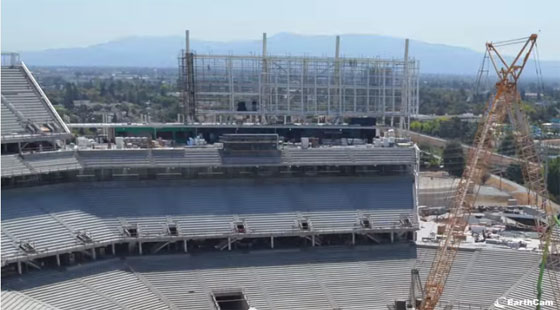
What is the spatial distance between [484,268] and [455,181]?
1424 inches

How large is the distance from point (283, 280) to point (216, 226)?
563 centimetres

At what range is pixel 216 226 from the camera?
41312 millimetres

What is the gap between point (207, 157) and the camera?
147 ft

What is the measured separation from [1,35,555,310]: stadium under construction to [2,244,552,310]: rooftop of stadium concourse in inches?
4.1

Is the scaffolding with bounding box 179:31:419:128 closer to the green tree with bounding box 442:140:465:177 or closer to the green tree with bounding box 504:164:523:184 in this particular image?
the green tree with bounding box 442:140:465:177

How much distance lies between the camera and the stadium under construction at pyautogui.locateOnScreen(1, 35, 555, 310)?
3653 centimetres

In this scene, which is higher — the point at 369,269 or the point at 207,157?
the point at 207,157

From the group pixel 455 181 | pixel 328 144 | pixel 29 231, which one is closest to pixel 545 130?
pixel 455 181

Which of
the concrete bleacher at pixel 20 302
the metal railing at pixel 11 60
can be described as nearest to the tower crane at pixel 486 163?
the concrete bleacher at pixel 20 302

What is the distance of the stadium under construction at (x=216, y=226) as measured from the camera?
3653cm

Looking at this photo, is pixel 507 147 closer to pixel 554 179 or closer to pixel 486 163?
pixel 554 179

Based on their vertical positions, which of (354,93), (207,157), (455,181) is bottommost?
(455,181)

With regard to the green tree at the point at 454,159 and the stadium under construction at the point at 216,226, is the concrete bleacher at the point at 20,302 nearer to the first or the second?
the stadium under construction at the point at 216,226

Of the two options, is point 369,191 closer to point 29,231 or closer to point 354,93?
point 354,93
